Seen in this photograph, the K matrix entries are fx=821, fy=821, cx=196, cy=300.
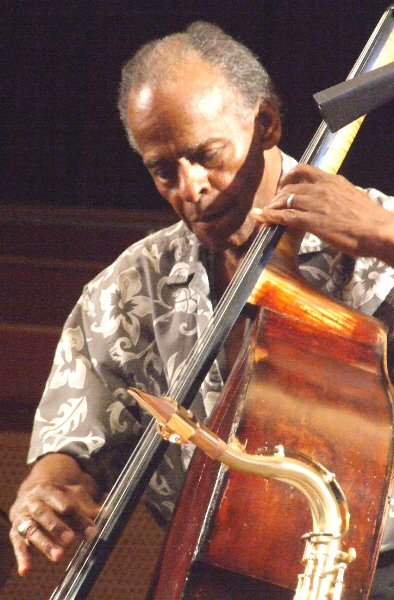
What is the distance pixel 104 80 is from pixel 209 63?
1.21m

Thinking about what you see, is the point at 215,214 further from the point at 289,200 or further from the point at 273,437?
the point at 273,437

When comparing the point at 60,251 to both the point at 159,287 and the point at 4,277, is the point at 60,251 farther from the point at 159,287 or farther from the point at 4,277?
the point at 159,287

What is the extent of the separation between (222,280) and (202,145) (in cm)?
25

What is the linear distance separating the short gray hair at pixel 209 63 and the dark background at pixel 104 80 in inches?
34.8

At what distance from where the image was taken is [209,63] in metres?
1.35

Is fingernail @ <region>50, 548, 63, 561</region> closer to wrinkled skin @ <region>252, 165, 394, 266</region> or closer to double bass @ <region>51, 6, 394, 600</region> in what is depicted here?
double bass @ <region>51, 6, 394, 600</region>

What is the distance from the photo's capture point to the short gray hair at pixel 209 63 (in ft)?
4.38

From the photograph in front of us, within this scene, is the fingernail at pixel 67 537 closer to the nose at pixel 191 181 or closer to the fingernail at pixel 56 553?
the fingernail at pixel 56 553

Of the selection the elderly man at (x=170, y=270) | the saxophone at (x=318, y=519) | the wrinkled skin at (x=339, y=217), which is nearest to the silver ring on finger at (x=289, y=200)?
the wrinkled skin at (x=339, y=217)

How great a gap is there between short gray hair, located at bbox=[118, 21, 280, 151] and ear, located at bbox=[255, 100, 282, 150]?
0.05 ft

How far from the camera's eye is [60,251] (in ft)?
8.35

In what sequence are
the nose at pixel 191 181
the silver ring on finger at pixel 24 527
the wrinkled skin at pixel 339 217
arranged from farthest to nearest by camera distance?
the nose at pixel 191 181, the silver ring on finger at pixel 24 527, the wrinkled skin at pixel 339 217

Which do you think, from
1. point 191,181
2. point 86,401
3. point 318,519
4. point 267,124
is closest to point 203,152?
point 191,181

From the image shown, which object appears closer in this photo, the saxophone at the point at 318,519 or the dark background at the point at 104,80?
the saxophone at the point at 318,519
